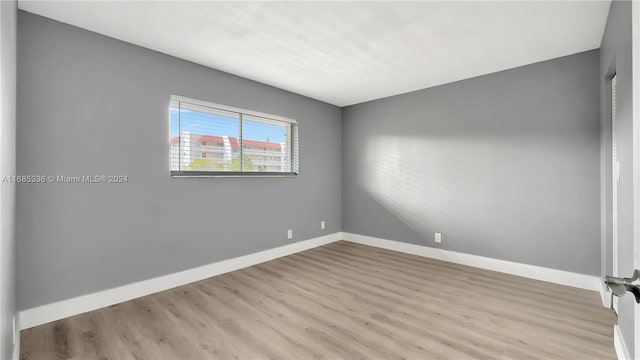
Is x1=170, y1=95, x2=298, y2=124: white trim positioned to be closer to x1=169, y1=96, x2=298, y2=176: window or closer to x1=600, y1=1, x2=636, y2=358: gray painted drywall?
x1=169, y1=96, x2=298, y2=176: window

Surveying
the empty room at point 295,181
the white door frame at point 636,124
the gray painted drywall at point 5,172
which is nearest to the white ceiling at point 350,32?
the empty room at point 295,181

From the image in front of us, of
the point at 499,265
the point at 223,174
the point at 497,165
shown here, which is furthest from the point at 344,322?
the point at 497,165

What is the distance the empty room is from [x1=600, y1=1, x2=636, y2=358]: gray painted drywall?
0.10ft

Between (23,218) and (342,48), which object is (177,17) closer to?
(342,48)

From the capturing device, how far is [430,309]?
2.40 meters

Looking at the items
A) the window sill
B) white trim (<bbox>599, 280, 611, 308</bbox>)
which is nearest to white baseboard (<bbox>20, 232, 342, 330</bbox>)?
the window sill

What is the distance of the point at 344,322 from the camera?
7.18 feet

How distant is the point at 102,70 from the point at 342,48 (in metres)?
2.22

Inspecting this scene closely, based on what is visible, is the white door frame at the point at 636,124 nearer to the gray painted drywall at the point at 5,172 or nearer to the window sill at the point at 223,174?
the gray painted drywall at the point at 5,172

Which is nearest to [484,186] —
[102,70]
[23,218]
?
[102,70]

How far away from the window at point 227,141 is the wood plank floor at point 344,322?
134 cm

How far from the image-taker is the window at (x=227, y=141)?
299cm

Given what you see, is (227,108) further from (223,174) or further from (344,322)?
(344,322)

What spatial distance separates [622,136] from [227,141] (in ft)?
11.4
